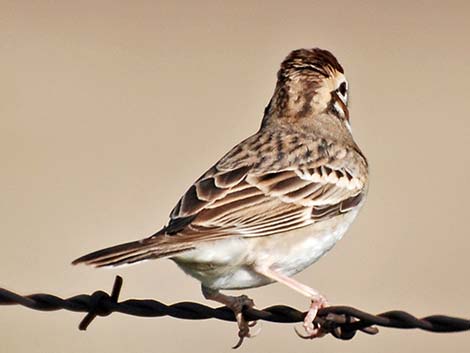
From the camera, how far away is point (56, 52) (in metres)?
20.1

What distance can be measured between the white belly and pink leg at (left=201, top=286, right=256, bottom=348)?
0.43 feet

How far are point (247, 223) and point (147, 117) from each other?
1010 cm

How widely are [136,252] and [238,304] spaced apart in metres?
1.02

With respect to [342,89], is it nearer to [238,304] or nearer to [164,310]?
[238,304]

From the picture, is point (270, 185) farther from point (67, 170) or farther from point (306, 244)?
point (67, 170)

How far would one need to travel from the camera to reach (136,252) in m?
7.61

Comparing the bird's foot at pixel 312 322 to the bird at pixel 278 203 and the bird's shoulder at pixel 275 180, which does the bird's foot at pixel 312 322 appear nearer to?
the bird at pixel 278 203

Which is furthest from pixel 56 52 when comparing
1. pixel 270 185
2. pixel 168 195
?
pixel 270 185

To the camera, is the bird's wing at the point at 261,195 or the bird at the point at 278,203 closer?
the bird's wing at the point at 261,195

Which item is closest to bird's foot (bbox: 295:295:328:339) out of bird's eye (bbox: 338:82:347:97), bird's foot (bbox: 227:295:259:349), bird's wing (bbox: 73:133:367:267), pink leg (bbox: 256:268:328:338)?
pink leg (bbox: 256:268:328:338)

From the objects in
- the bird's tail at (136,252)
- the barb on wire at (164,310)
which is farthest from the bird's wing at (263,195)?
the barb on wire at (164,310)

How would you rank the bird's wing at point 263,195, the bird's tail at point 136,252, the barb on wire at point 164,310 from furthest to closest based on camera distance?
the bird's wing at point 263,195
the bird's tail at point 136,252
the barb on wire at point 164,310

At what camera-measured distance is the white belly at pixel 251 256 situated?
828cm

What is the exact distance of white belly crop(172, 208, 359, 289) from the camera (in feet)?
27.2
